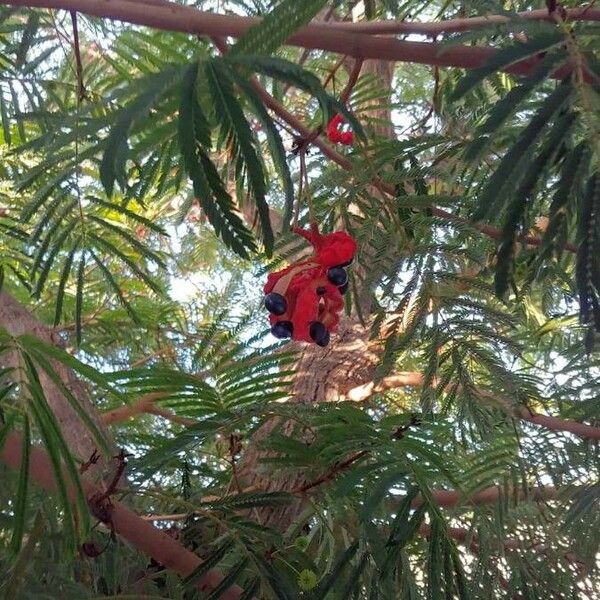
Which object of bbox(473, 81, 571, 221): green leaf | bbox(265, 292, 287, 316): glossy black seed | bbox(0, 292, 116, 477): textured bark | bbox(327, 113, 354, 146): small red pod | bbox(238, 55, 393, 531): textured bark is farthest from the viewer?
bbox(238, 55, 393, 531): textured bark

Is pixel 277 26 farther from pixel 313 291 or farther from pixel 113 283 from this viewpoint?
pixel 113 283

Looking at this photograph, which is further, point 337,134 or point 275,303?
point 337,134

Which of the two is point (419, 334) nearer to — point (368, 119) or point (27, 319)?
point (368, 119)

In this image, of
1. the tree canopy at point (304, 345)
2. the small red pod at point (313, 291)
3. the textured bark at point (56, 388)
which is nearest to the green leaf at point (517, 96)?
the tree canopy at point (304, 345)

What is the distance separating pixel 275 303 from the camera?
3.57 ft

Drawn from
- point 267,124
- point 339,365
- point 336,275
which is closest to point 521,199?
point 267,124

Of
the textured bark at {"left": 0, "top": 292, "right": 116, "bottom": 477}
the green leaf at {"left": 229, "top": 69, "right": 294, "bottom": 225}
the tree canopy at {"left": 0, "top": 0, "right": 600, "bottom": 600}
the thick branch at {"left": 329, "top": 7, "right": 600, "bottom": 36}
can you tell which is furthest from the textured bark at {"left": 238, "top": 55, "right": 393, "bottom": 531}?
the green leaf at {"left": 229, "top": 69, "right": 294, "bottom": 225}

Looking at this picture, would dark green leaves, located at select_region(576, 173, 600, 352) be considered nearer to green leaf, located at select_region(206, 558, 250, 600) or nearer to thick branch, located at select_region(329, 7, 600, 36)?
thick branch, located at select_region(329, 7, 600, 36)

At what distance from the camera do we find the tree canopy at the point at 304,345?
30.3 inches

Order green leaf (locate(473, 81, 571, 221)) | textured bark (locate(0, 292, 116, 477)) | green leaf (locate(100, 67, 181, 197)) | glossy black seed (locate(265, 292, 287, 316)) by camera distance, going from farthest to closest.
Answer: textured bark (locate(0, 292, 116, 477)) < glossy black seed (locate(265, 292, 287, 316)) < green leaf (locate(473, 81, 571, 221)) < green leaf (locate(100, 67, 181, 197))

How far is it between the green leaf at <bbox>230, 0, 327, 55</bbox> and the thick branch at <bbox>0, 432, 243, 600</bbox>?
0.46 meters

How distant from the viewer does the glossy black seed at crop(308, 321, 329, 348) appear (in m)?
1.10

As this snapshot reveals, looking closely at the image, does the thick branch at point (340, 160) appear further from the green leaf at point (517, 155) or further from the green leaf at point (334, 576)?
the green leaf at point (334, 576)

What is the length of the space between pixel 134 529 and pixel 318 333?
339 millimetres
